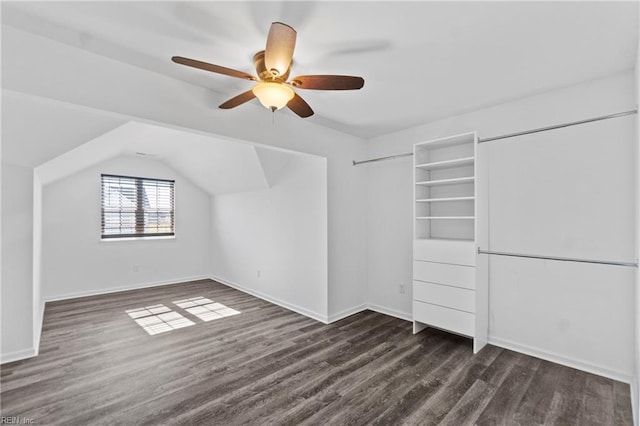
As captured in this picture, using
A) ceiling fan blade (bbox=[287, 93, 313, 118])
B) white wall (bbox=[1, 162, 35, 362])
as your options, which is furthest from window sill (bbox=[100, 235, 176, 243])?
ceiling fan blade (bbox=[287, 93, 313, 118])

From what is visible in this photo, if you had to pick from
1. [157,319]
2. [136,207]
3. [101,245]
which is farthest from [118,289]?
[157,319]

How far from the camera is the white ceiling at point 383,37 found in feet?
5.47

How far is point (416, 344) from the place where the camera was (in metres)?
3.12

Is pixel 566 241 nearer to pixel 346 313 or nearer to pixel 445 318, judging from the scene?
pixel 445 318

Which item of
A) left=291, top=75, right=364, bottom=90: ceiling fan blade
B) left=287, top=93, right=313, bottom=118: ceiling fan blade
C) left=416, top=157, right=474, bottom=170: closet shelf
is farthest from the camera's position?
left=416, top=157, right=474, bottom=170: closet shelf

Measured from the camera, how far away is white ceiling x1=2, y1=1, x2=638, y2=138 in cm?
167

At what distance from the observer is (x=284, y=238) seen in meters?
4.49

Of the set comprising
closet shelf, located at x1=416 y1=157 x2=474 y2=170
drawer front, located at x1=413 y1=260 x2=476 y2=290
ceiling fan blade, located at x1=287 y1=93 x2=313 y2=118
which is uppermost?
ceiling fan blade, located at x1=287 y1=93 x2=313 y2=118

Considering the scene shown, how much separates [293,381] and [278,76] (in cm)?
233

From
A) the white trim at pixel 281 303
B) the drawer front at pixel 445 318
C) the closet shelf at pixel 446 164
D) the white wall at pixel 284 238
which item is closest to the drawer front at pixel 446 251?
the drawer front at pixel 445 318

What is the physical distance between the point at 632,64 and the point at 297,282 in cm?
399

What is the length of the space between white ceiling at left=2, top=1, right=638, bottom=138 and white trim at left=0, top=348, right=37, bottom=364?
9.24 ft

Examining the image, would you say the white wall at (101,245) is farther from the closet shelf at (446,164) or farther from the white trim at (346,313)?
the closet shelf at (446,164)

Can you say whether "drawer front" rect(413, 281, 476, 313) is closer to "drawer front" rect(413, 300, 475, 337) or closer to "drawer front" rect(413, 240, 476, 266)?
"drawer front" rect(413, 300, 475, 337)
